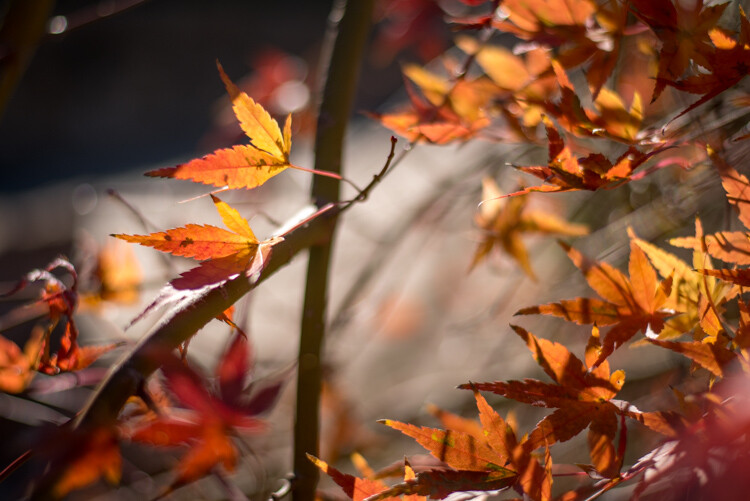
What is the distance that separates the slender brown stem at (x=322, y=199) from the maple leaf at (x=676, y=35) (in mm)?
269

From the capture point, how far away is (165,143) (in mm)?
3816

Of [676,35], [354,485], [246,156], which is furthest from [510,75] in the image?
[354,485]

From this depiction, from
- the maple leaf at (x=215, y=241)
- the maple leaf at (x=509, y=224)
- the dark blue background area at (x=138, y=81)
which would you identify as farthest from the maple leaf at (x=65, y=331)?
the dark blue background area at (x=138, y=81)

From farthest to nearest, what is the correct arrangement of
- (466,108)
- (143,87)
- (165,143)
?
(143,87) < (165,143) < (466,108)

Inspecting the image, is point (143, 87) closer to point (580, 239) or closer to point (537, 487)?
point (580, 239)

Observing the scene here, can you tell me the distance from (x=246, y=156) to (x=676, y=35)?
0.30m

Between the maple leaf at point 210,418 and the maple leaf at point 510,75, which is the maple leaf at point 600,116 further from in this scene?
the maple leaf at point 210,418

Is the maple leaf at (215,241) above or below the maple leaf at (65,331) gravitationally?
above

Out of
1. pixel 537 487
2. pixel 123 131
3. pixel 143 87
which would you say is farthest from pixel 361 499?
pixel 143 87

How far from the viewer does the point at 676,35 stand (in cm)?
36

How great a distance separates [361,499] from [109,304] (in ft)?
1.94

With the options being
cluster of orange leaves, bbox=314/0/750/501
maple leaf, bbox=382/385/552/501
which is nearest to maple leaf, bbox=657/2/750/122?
cluster of orange leaves, bbox=314/0/750/501

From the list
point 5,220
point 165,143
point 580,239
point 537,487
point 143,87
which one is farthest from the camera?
point 143,87

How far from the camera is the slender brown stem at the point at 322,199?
487mm
